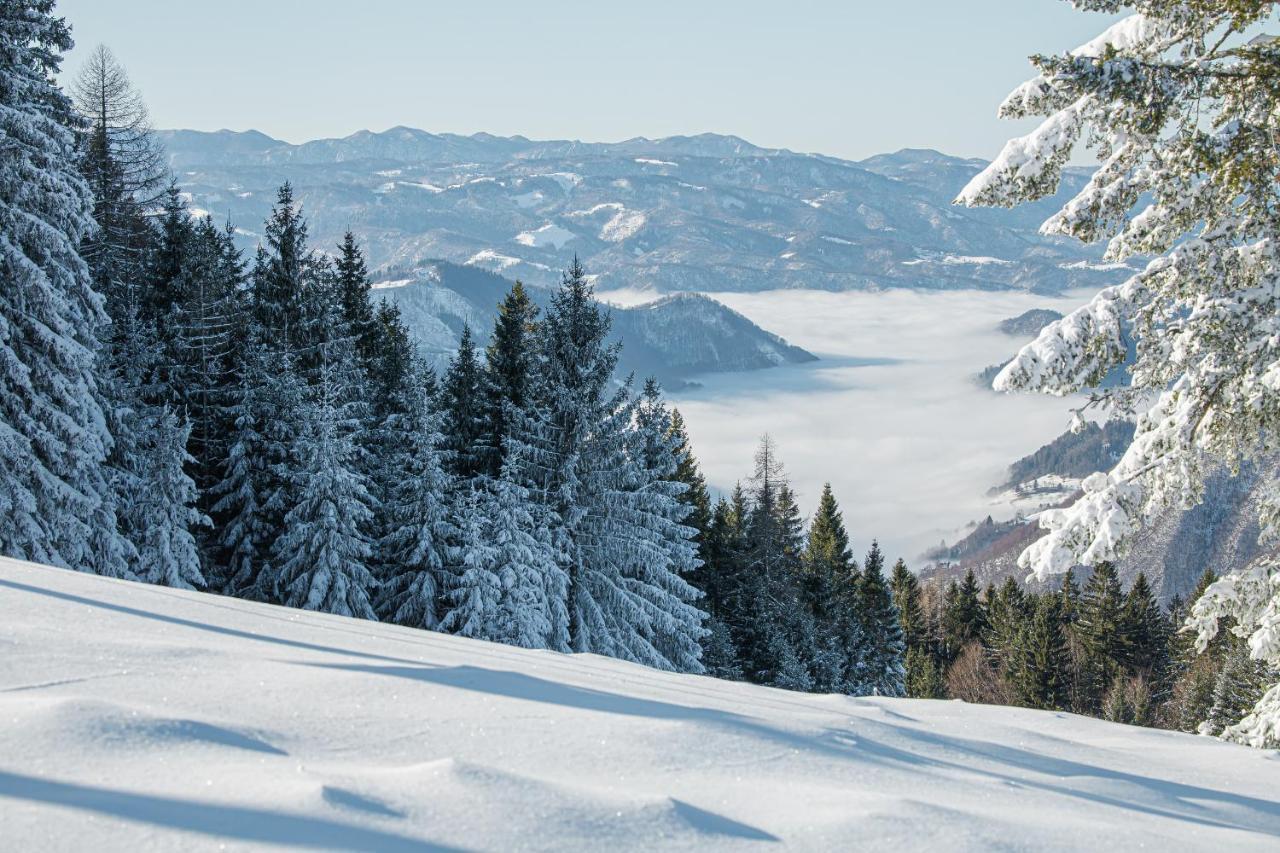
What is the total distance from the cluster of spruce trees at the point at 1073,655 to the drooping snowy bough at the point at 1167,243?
40.9m

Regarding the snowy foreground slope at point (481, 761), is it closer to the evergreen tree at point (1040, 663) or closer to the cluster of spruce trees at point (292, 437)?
the cluster of spruce trees at point (292, 437)

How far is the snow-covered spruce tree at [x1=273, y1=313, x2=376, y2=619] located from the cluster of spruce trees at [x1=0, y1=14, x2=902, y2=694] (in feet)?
0.23

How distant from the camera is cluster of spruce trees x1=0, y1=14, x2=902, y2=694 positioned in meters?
19.1

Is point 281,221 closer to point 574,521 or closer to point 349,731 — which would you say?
point 574,521

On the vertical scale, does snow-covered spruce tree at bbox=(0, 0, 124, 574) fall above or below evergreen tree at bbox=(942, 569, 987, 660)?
above

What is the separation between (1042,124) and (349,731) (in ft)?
22.9

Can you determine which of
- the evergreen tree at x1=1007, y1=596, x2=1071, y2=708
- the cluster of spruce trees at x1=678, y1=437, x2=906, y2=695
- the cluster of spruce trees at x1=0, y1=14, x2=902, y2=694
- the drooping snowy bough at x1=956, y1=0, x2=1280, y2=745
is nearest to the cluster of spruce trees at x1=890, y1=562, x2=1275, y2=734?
the evergreen tree at x1=1007, y1=596, x2=1071, y2=708

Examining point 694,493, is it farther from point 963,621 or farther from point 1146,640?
point 963,621

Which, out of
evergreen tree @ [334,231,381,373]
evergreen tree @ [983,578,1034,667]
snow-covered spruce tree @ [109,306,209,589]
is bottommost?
evergreen tree @ [983,578,1034,667]

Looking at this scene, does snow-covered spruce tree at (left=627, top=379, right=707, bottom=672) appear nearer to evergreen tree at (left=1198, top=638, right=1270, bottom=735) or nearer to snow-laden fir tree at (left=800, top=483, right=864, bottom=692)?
snow-laden fir tree at (left=800, top=483, right=864, bottom=692)

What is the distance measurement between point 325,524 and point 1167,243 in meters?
18.3

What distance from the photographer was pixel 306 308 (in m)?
27.1

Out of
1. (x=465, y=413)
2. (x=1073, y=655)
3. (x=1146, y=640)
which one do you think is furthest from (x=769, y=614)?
(x=1146, y=640)

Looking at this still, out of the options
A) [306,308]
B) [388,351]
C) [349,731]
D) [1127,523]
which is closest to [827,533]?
[388,351]
